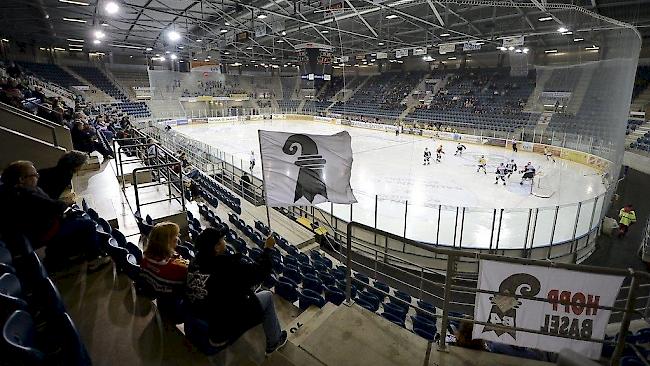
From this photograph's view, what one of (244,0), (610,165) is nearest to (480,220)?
(610,165)

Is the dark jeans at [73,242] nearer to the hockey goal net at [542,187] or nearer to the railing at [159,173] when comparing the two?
the railing at [159,173]

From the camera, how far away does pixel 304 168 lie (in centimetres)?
461

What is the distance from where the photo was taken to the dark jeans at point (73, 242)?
347 cm

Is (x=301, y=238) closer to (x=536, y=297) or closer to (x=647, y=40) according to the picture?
(x=536, y=297)

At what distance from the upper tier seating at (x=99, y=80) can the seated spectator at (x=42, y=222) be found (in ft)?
138

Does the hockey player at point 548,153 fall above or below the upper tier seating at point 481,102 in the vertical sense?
below

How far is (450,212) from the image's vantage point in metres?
9.27

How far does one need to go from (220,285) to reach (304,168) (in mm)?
2431

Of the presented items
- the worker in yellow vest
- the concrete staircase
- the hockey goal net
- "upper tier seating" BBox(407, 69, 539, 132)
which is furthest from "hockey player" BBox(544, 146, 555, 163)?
the concrete staircase

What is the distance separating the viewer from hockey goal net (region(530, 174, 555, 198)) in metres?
13.4

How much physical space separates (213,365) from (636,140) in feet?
84.0

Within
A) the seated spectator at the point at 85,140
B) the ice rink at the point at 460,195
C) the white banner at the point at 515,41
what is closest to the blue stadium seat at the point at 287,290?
the ice rink at the point at 460,195

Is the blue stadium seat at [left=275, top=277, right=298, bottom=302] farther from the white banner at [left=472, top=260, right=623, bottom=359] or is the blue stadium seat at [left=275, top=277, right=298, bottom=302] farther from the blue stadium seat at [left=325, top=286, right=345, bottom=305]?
the white banner at [left=472, top=260, right=623, bottom=359]

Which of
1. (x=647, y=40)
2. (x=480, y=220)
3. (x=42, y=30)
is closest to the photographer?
(x=480, y=220)
